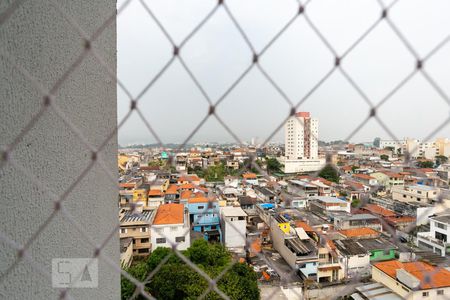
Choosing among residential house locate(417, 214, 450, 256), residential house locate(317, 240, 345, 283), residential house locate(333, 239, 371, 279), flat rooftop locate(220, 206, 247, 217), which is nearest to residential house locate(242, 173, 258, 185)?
flat rooftop locate(220, 206, 247, 217)

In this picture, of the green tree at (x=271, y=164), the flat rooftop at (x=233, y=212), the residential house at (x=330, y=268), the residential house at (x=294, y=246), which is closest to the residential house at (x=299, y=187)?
the green tree at (x=271, y=164)

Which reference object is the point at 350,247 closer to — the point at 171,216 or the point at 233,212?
the point at 233,212

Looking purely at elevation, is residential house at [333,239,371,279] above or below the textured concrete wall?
below

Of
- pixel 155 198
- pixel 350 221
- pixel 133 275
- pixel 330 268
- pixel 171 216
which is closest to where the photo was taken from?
pixel 133 275

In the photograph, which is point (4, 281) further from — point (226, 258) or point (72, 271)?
point (226, 258)

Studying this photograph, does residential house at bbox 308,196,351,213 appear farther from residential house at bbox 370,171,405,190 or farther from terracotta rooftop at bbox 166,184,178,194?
residential house at bbox 370,171,405,190

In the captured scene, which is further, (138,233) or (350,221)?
(350,221)

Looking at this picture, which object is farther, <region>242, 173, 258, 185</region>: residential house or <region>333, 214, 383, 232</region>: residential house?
<region>333, 214, 383, 232</region>: residential house

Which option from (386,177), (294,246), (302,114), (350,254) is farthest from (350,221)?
(302,114)
